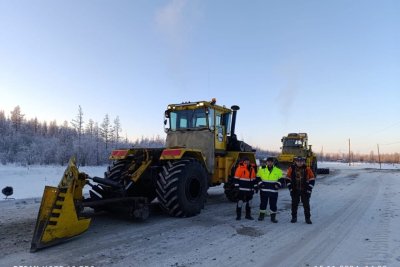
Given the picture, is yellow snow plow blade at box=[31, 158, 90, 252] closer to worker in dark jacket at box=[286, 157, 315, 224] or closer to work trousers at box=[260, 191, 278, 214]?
work trousers at box=[260, 191, 278, 214]

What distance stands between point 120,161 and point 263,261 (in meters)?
5.46

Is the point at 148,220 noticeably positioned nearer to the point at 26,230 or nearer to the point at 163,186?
the point at 163,186

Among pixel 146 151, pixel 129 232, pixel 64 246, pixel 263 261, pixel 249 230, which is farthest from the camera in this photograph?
pixel 146 151

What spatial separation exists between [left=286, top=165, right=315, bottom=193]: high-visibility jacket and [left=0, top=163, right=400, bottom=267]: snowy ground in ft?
2.95

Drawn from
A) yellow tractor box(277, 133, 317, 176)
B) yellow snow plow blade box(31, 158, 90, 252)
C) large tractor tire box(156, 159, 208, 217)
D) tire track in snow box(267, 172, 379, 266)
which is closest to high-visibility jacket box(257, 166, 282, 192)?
tire track in snow box(267, 172, 379, 266)

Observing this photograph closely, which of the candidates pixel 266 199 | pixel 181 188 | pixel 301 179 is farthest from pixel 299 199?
pixel 181 188

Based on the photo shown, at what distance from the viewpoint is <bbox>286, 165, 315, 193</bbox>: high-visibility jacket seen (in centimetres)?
890

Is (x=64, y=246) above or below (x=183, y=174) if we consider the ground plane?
below

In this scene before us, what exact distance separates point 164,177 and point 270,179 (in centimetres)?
284

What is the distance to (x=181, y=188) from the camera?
8367mm

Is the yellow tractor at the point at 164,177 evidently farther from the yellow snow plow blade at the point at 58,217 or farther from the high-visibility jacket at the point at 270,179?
the high-visibility jacket at the point at 270,179

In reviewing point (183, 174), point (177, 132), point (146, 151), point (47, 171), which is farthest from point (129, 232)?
point (47, 171)

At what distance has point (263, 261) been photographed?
546 centimetres

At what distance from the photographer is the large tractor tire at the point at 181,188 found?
27.2 feet
